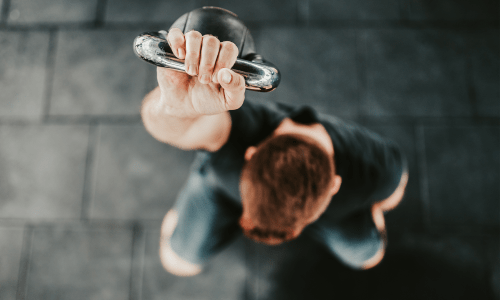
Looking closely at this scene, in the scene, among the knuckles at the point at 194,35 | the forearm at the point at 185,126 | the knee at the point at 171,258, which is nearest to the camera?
the knuckles at the point at 194,35

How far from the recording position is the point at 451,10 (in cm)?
128

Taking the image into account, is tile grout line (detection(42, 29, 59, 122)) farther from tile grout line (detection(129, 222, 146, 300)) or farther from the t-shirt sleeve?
the t-shirt sleeve

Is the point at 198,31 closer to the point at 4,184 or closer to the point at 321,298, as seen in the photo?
the point at 321,298

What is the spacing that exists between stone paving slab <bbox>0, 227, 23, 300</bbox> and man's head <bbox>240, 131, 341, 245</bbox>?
1124 millimetres

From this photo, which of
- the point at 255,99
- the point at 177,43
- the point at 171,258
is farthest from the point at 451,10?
the point at 171,258

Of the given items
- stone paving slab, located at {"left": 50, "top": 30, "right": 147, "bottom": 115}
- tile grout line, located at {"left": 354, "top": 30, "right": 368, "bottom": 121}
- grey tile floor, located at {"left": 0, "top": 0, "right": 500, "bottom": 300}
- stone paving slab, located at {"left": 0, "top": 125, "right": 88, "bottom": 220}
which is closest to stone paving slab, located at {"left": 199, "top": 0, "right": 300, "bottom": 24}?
grey tile floor, located at {"left": 0, "top": 0, "right": 500, "bottom": 300}

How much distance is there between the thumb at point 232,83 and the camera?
0.35 meters

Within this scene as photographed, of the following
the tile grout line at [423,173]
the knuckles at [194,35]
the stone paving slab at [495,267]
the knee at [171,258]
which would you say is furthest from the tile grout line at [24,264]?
the stone paving slab at [495,267]

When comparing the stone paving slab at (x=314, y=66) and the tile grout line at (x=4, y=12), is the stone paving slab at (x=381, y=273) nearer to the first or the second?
the stone paving slab at (x=314, y=66)

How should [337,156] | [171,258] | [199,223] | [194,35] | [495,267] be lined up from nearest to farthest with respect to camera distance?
1. [194,35]
2. [337,156]
3. [199,223]
4. [171,258]
5. [495,267]

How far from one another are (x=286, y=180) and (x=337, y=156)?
0.50 ft

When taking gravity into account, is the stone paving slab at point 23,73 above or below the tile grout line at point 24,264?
above

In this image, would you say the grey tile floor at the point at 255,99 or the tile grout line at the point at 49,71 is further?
the tile grout line at the point at 49,71

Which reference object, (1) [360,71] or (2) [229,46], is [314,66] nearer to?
(1) [360,71]
